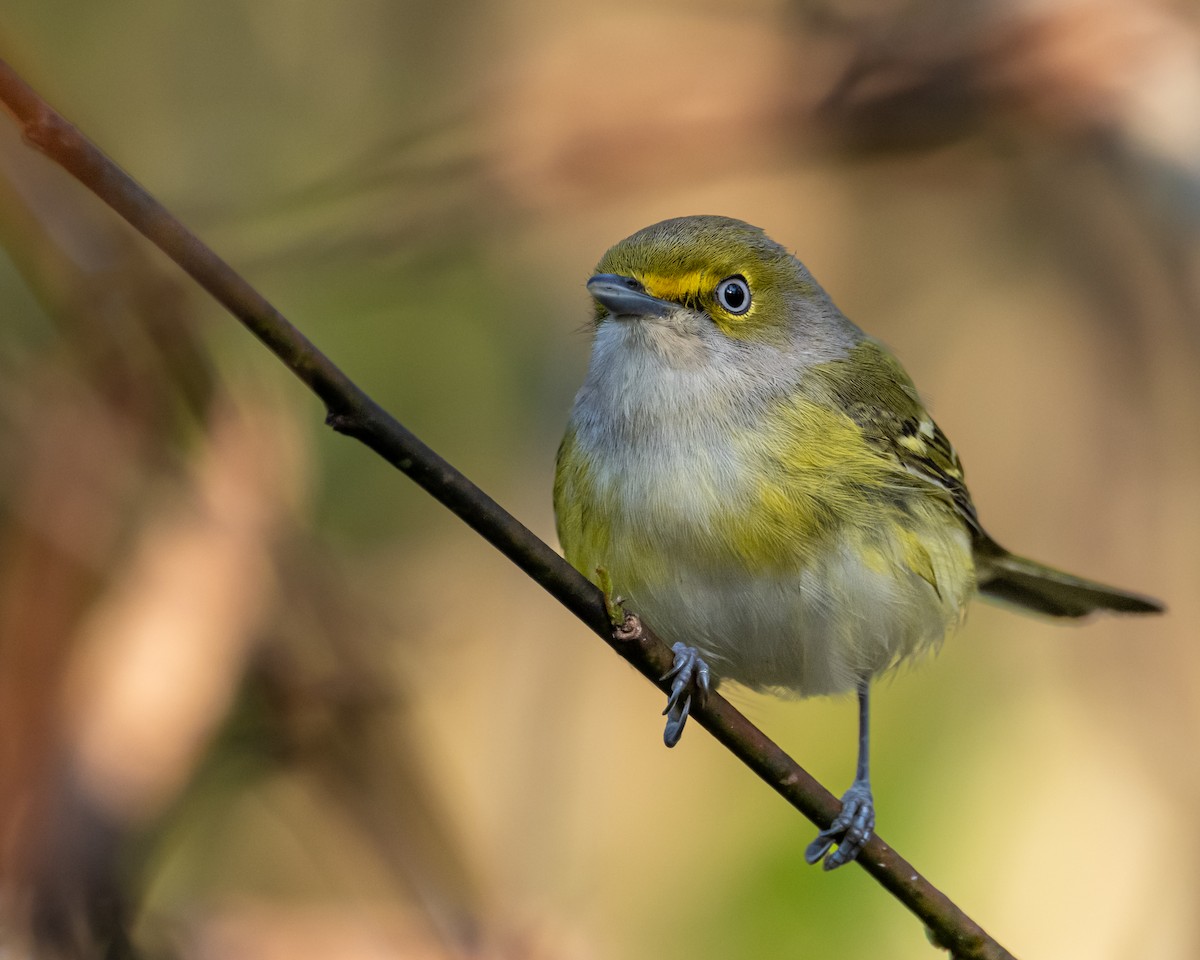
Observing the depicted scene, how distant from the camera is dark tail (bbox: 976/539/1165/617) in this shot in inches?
155

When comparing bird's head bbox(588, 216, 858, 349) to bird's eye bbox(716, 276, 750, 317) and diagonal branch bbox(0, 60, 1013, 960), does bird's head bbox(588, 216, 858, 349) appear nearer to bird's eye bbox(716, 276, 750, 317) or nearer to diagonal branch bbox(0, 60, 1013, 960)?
bird's eye bbox(716, 276, 750, 317)

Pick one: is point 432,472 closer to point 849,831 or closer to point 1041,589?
point 849,831

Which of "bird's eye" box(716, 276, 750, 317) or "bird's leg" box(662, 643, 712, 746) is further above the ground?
"bird's eye" box(716, 276, 750, 317)

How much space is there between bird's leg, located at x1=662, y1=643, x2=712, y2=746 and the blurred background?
47.0 inches

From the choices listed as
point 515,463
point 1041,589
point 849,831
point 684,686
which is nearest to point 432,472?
point 684,686

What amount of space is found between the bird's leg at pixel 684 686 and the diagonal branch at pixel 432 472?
2.1 inches

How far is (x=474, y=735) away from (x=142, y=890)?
2.39 metres

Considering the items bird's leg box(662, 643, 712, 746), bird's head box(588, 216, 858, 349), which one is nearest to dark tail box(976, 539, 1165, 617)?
bird's head box(588, 216, 858, 349)

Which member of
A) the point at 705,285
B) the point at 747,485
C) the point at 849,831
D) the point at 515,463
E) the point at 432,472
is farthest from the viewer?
the point at 515,463

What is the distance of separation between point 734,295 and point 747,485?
0.57 m

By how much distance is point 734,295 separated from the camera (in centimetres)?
332

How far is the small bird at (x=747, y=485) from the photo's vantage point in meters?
3.00

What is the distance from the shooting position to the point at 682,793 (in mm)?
5418

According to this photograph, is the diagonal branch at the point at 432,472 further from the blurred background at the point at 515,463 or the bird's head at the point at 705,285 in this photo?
the blurred background at the point at 515,463
